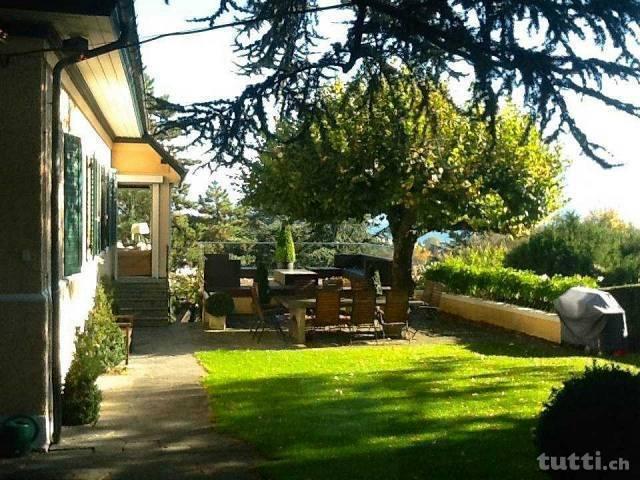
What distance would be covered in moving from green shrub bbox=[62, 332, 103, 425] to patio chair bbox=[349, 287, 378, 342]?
826 cm

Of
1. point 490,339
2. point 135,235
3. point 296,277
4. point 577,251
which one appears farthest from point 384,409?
point 135,235

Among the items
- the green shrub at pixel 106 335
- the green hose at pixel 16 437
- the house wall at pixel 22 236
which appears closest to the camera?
the green hose at pixel 16 437

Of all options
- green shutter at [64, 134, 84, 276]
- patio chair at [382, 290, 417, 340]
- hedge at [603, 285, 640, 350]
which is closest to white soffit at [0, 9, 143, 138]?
green shutter at [64, 134, 84, 276]

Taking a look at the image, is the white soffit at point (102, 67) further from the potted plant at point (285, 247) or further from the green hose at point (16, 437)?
the potted plant at point (285, 247)

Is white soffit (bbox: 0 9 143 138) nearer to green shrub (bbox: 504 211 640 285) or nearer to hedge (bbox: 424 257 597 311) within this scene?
hedge (bbox: 424 257 597 311)

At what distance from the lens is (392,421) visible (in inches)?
309

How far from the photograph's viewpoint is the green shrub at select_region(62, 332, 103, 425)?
7.78 m

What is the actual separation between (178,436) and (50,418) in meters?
1.16

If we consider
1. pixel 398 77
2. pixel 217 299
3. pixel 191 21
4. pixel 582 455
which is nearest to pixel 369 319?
pixel 217 299

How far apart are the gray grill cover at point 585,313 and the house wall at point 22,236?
10.9 m

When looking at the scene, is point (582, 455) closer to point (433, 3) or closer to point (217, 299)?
point (433, 3)

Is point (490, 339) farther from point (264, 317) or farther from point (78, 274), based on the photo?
point (78, 274)

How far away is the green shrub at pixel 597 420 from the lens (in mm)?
4883

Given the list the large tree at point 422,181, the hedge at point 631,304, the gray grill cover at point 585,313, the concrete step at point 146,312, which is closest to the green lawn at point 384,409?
the gray grill cover at point 585,313
